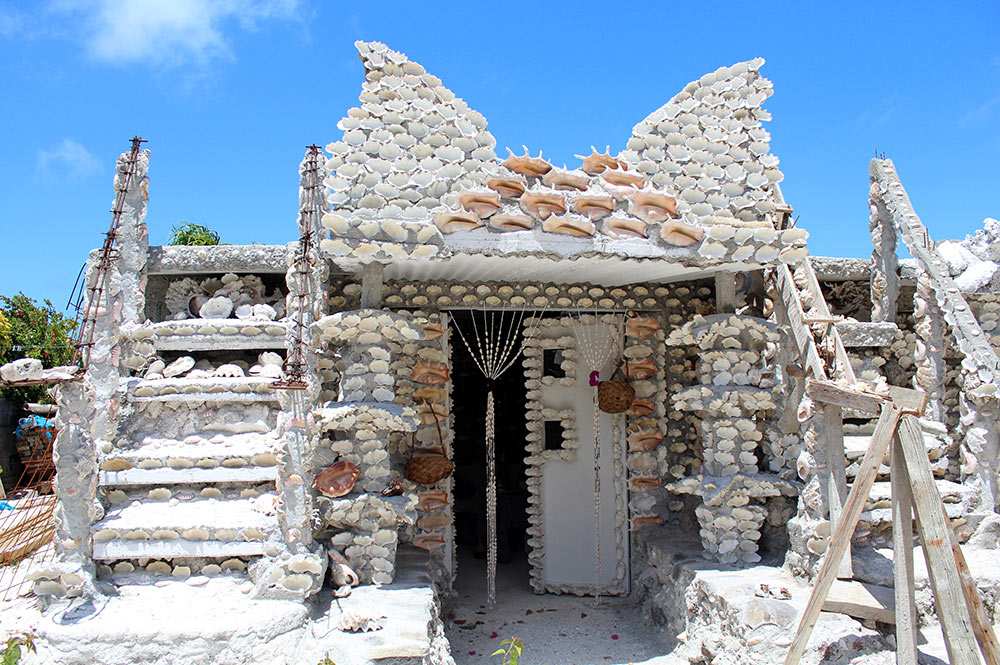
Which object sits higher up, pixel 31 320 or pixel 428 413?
pixel 31 320

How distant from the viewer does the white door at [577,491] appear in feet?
25.7

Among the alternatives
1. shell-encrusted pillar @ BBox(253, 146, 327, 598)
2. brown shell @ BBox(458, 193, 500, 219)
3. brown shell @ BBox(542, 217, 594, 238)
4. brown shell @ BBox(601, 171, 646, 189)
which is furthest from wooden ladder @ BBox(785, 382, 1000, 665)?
shell-encrusted pillar @ BBox(253, 146, 327, 598)

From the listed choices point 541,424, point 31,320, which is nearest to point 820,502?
point 541,424

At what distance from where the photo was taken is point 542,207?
18.6ft

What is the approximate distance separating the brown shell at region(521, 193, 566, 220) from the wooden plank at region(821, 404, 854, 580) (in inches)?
109

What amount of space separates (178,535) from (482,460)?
6080 mm

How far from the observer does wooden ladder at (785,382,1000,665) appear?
3.86 m

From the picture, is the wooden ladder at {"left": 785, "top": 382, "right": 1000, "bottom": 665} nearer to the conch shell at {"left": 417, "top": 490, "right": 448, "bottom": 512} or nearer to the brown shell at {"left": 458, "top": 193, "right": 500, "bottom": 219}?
the brown shell at {"left": 458, "top": 193, "right": 500, "bottom": 219}

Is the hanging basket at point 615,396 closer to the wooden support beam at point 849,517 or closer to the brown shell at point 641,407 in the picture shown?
the brown shell at point 641,407

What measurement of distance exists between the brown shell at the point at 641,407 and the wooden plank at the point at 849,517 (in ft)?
Result: 11.1

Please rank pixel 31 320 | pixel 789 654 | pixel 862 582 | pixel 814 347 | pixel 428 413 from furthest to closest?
pixel 31 320
pixel 428 413
pixel 814 347
pixel 862 582
pixel 789 654

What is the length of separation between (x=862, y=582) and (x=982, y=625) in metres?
1.49

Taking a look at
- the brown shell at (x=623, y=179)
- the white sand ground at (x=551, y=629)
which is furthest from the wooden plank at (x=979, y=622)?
the brown shell at (x=623, y=179)

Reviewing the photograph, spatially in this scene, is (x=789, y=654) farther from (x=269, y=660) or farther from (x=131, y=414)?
(x=131, y=414)
